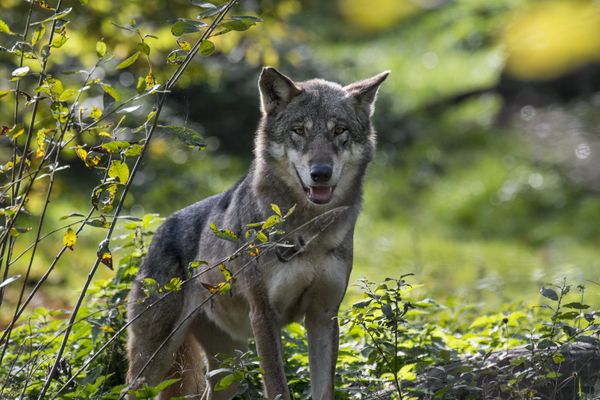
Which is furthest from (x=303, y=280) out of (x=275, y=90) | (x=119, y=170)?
(x=119, y=170)

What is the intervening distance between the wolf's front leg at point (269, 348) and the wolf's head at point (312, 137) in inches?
27.0

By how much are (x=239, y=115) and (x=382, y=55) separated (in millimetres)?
4854

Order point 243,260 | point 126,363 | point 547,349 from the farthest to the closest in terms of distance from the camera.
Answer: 1. point 126,363
2. point 243,260
3. point 547,349

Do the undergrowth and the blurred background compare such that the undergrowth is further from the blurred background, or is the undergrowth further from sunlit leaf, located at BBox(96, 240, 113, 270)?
the blurred background

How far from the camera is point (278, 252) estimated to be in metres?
5.32

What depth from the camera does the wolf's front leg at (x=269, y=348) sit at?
533 cm

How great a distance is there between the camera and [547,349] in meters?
4.79

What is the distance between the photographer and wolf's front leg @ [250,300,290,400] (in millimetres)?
5332

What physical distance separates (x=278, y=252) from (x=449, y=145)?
11130 mm

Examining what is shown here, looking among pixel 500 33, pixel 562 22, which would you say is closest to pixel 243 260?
pixel 562 22

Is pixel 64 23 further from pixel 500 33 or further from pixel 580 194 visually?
pixel 500 33

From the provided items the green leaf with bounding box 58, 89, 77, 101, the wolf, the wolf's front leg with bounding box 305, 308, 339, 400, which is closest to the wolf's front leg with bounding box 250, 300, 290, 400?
the wolf

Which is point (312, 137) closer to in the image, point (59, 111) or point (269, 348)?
point (269, 348)

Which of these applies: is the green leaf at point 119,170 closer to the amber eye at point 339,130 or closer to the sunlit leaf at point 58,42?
the sunlit leaf at point 58,42
